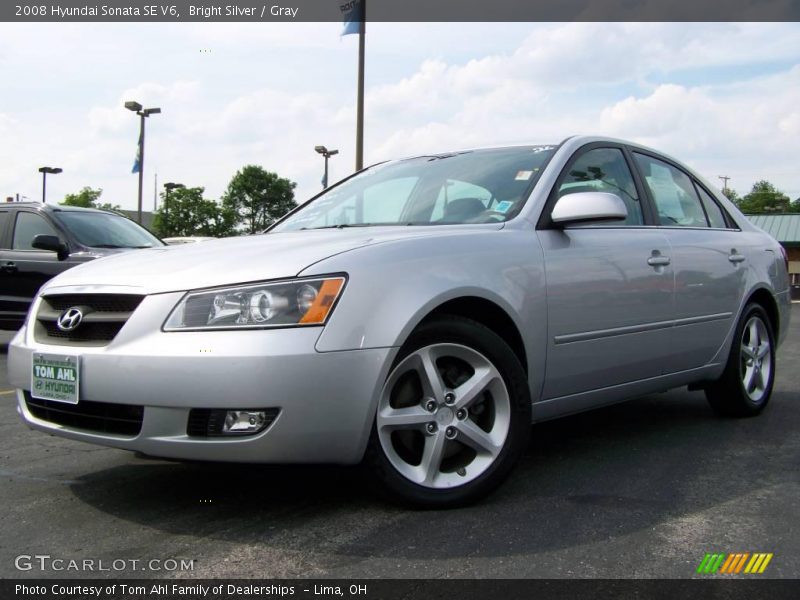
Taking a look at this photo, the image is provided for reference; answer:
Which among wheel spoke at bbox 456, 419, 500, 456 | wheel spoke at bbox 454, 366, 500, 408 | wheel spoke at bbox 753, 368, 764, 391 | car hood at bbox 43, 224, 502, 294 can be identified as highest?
car hood at bbox 43, 224, 502, 294

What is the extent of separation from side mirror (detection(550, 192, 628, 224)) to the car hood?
30 cm

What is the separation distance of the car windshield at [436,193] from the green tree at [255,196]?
76.8m

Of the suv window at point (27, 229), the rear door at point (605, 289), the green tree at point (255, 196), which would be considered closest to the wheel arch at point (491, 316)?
the rear door at point (605, 289)

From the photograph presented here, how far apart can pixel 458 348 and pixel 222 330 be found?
2.97ft

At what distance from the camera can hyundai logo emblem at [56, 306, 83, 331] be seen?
10.0ft

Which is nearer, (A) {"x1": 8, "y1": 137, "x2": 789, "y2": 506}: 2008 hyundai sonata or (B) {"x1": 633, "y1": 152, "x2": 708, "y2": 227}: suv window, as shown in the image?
(A) {"x1": 8, "y1": 137, "x2": 789, "y2": 506}: 2008 hyundai sonata

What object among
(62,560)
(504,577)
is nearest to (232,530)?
(62,560)

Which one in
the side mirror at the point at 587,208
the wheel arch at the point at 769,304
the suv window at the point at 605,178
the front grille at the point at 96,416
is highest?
the suv window at the point at 605,178

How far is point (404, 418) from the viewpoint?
9.68ft

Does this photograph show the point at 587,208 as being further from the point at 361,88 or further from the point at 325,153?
the point at 325,153

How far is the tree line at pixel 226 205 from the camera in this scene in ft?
190

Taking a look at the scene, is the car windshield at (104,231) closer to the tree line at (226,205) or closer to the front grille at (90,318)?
the front grille at (90,318)

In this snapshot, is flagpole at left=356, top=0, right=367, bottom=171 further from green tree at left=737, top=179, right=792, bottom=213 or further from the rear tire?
green tree at left=737, top=179, right=792, bottom=213

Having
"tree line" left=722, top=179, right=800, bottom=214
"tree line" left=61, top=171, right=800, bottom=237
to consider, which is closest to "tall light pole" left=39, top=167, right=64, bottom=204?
"tree line" left=61, top=171, right=800, bottom=237
